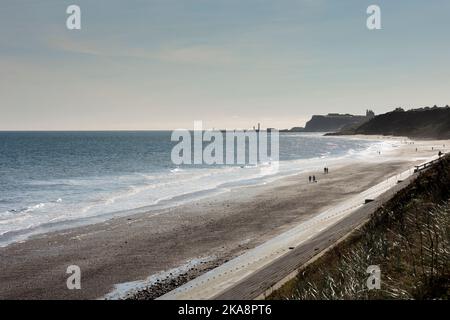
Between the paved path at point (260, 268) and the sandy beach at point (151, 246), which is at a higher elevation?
the paved path at point (260, 268)

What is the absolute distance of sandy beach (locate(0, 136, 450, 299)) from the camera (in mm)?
18438

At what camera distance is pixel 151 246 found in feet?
79.5

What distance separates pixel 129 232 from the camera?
2750 centimetres

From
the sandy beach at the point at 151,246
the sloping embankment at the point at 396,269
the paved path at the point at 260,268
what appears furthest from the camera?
the sandy beach at the point at 151,246

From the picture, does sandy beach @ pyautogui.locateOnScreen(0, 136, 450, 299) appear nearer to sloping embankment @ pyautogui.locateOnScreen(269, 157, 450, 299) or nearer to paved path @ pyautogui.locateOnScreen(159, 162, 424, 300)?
paved path @ pyautogui.locateOnScreen(159, 162, 424, 300)

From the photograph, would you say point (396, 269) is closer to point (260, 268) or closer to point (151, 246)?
point (260, 268)

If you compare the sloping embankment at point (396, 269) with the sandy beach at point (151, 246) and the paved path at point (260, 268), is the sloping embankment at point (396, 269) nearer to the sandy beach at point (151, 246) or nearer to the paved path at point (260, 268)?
the paved path at point (260, 268)

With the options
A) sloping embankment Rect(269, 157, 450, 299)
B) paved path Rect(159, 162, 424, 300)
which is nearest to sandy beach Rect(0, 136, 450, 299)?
paved path Rect(159, 162, 424, 300)

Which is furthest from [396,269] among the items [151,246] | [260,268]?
[151,246]

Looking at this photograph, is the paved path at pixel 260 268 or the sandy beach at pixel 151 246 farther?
the sandy beach at pixel 151 246

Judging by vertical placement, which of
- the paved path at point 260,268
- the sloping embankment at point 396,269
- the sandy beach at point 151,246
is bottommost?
the sandy beach at point 151,246

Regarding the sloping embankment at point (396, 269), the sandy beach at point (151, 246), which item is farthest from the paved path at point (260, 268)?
the sloping embankment at point (396, 269)

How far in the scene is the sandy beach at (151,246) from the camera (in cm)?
1844

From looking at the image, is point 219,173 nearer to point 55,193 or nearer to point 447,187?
point 55,193
